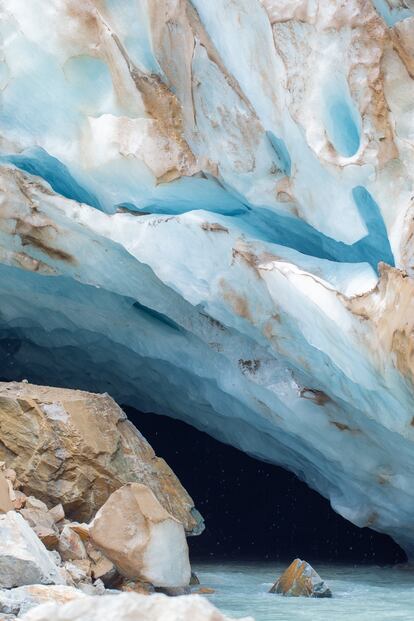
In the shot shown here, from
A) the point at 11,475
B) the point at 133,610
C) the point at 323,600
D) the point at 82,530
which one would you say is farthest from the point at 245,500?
the point at 133,610

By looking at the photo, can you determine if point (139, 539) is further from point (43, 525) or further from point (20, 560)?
point (20, 560)

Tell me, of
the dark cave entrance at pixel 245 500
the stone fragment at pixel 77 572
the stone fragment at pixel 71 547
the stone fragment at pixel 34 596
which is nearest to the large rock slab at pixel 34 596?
the stone fragment at pixel 34 596

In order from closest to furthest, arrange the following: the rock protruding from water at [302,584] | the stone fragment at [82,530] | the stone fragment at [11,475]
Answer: the stone fragment at [82,530] < the rock protruding from water at [302,584] < the stone fragment at [11,475]

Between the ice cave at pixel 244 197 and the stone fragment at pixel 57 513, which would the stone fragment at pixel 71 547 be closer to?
the stone fragment at pixel 57 513

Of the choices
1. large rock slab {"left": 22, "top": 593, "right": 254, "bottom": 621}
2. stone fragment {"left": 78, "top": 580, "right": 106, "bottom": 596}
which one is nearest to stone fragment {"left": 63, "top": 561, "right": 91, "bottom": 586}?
stone fragment {"left": 78, "top": 580, "right": 106, "bottom": 596}

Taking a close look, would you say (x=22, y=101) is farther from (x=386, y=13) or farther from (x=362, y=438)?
(x=362, y=438)

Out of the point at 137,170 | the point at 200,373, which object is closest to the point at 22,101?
the point at 137,170
